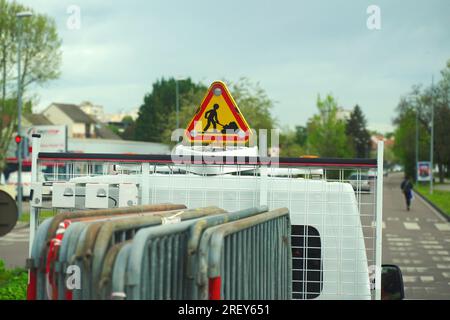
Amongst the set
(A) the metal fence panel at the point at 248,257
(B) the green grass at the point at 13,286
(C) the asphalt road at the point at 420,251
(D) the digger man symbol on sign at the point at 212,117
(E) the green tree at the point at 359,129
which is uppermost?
(E) the green tree at the point at 359,129

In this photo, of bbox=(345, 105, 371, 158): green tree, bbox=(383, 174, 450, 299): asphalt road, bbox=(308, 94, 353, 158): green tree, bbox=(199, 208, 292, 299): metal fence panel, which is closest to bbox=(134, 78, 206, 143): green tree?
bbox=(308, 94, 353, 158): green tree

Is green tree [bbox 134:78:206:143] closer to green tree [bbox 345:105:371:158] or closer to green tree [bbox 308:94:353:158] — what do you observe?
green tree [bbox 308:94:353:158]

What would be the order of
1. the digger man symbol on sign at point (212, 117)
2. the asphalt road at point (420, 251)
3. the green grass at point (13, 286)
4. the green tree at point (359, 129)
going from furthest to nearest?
the green tree at point (359, 129)
the asphalt road at point (420, 251)
the green grass at point (13, 286)
the digger man symbol on sign at point (212, 117)

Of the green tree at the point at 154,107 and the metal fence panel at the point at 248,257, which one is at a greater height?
the green tree at the point at 154,107

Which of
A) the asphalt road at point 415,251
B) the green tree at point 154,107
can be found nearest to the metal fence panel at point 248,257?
the asphalt road at point 415,251

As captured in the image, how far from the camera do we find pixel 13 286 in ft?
35.6

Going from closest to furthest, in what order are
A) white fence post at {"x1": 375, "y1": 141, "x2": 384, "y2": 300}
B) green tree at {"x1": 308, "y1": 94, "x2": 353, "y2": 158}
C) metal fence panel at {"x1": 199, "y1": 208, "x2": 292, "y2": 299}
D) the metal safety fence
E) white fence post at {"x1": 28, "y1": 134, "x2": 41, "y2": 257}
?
1. metal fence panel at {"x1": 199, "y1": 208, "x2": 292, "y2": 299}
2. white fence post at {"x1": 375, "y1": 141, "x2": 384, "y2": 300}
3. the metal safety fence
4. white fence post at {"x1": 28, "y1": 134, "x2": 41, "y2": 257}
5. green tree at {"x1": 308, "y1": 94, "x2": 353, "y2": 158}

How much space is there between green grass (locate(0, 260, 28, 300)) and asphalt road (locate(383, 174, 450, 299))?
7.08 meters

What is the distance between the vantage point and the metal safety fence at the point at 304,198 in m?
4.89

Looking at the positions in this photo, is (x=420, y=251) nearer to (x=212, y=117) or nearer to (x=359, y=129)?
(x=212, y=117)

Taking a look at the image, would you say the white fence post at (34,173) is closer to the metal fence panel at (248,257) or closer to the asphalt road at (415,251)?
the metal fence panel at (248,257)

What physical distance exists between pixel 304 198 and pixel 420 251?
18.1 metres

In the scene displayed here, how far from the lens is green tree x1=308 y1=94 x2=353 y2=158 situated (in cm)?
7388

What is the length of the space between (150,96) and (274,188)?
95.6m
